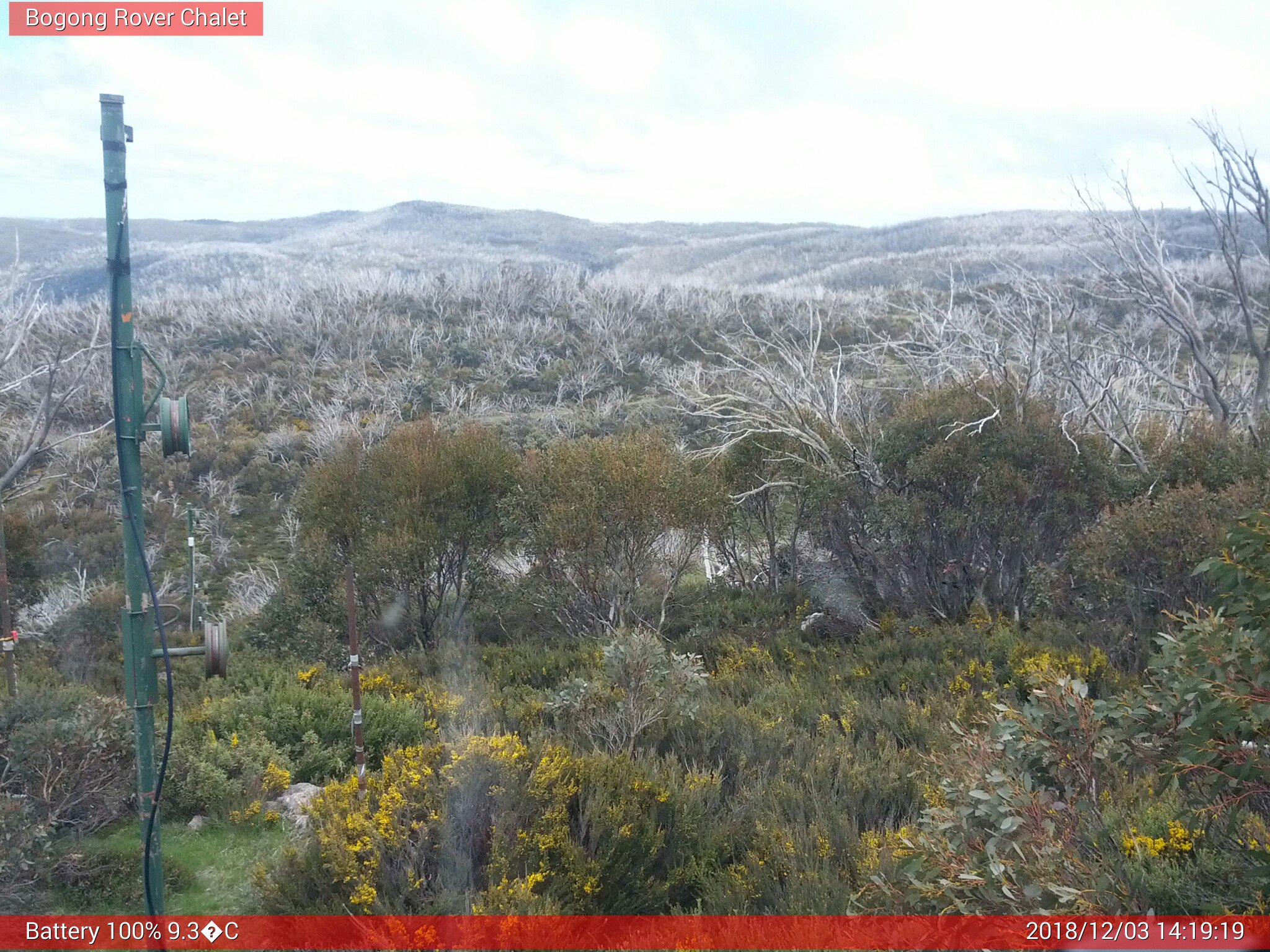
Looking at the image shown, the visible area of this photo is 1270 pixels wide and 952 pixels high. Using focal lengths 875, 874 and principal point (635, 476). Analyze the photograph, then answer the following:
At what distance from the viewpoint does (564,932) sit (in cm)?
367

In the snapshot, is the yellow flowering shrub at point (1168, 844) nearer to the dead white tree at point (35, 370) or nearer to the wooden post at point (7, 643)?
the wooden post at point (7, 643)

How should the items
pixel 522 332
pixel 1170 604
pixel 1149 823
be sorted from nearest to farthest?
1. pixel 1149 823
2. pixel 1170 604
3. pixel 522 332

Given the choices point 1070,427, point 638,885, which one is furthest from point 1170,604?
point 638,885

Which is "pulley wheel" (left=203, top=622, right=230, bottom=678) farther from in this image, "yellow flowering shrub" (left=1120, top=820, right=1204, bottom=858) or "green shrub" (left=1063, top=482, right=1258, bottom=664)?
"green shrub" (left=1063, top=482, right=1258, bottom=664)

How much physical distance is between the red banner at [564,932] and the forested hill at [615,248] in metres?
18.7

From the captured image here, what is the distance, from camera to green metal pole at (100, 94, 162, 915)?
304 centimetres

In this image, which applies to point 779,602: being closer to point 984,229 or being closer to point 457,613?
point 457,613

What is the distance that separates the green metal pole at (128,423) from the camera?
3.04m

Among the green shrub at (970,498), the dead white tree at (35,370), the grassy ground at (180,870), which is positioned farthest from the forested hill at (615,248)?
the grassy ground at (180,870)

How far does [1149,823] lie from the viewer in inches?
150

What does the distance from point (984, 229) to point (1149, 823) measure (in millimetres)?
66498

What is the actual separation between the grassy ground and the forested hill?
17.6m

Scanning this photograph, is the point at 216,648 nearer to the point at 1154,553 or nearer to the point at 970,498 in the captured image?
the point at 1154,553

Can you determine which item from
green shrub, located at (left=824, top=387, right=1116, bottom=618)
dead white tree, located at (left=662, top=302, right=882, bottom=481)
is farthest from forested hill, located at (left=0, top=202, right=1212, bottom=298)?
green shrub, located at (left=824, top=387, right=1116, bottom=618)
